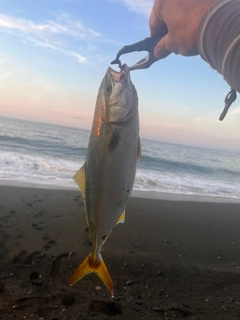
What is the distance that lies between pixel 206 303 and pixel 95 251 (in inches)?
102

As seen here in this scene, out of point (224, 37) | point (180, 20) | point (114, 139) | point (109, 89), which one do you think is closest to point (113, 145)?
point (114, 139)

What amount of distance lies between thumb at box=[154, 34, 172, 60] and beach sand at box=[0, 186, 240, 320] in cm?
294

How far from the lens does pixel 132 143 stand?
5.57 feet

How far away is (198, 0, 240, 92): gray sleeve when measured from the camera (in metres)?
1.63

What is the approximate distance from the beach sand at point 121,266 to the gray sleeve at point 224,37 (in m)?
3.01

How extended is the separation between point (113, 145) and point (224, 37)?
0.91 m

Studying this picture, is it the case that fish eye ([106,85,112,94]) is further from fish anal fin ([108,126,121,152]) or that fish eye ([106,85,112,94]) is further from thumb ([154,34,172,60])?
thumb ([154,34,172,60])

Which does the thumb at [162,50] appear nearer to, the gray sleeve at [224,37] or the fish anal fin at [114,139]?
the gray sleeve at [224,37]

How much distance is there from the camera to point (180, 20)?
198 centimetres

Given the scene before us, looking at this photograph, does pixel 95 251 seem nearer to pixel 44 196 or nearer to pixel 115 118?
pixel 115 118

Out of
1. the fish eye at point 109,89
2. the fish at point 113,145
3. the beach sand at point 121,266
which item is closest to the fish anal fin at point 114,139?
the fish at point 113,145

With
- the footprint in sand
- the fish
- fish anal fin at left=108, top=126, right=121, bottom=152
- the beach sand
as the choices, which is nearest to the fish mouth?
the fish

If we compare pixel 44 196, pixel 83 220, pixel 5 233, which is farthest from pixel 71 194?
pixel 5 233

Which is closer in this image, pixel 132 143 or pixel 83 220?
pixel 132 143
